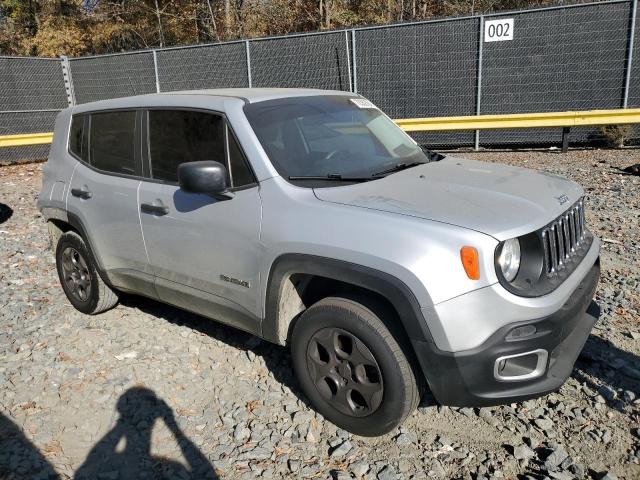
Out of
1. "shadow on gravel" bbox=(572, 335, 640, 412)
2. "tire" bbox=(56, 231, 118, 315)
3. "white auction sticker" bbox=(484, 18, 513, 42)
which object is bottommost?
"shadow on gravel" bbox=(572, 335, 640, 412)

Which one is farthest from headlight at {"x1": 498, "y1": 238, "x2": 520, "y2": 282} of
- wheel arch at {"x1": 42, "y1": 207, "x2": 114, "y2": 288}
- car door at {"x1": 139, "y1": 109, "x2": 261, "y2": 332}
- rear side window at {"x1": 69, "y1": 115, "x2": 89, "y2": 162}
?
rear side window at {"x1": 69, "y1": 115, "x2": 89, "y2": 162}

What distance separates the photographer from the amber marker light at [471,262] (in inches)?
99.0

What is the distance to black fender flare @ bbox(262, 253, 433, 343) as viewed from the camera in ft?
8.50

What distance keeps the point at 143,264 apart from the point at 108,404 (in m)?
0.99

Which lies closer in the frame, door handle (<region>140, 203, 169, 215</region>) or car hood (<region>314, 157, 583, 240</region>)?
car hood (<region>314, 157, 583, 240</region>)

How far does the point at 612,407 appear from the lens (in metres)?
3.21

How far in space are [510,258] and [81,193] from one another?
3.27 meters

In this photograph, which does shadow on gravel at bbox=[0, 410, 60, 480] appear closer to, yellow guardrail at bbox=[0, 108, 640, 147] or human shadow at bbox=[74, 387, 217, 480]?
human shadow at bbox=[74, 387, 217, 480]

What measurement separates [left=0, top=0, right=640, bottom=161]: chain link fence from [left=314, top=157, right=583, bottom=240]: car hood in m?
8.36

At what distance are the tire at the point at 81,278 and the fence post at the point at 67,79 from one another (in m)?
11.4

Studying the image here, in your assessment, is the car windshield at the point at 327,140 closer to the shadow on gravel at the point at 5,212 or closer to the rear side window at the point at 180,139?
the rear side window at the point at 180,139

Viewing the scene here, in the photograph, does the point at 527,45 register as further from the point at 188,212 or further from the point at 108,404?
the point at 108,404

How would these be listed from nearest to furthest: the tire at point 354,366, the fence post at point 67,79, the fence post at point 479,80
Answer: the tire at point 354,366, the fence post at point 479,80, the fence post at point 67,79

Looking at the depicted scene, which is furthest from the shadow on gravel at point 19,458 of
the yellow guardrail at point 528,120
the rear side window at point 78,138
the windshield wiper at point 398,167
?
the yellow guardrail at point 528,120
